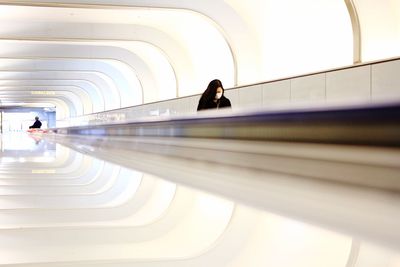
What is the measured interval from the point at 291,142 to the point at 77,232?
3652mm

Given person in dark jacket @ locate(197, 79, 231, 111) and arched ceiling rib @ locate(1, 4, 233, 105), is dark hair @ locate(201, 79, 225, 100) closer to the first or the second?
person in dark jacket @ locate(197, 79, 231, 111)

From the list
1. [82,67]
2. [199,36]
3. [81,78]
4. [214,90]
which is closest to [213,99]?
[214,90]

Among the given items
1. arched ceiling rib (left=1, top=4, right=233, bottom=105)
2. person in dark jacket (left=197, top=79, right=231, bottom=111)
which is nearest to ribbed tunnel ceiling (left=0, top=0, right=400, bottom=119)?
arched ceiling rib (left=1, top=4, right=233, bottom=105)

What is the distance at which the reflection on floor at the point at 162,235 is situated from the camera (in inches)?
58.1

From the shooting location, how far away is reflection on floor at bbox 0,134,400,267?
4.84ft

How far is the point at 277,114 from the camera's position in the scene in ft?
18.7

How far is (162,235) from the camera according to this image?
6.29ft

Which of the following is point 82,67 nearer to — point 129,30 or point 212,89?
point 129,30

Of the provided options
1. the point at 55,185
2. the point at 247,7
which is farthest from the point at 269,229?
the point at 247,7

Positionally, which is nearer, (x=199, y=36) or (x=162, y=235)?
(x=162, y=235)

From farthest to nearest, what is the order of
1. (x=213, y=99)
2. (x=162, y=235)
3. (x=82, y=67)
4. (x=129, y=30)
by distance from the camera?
(x=82, y=67), (x=129, y=30), (x=213, y=99), (x=162, y=235)

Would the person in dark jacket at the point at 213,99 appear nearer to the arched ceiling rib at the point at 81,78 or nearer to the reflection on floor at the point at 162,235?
the reflection on floor at the point at 162,235

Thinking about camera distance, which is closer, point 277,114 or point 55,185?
point 55,185

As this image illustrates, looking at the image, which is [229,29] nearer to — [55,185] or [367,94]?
[367,94]
